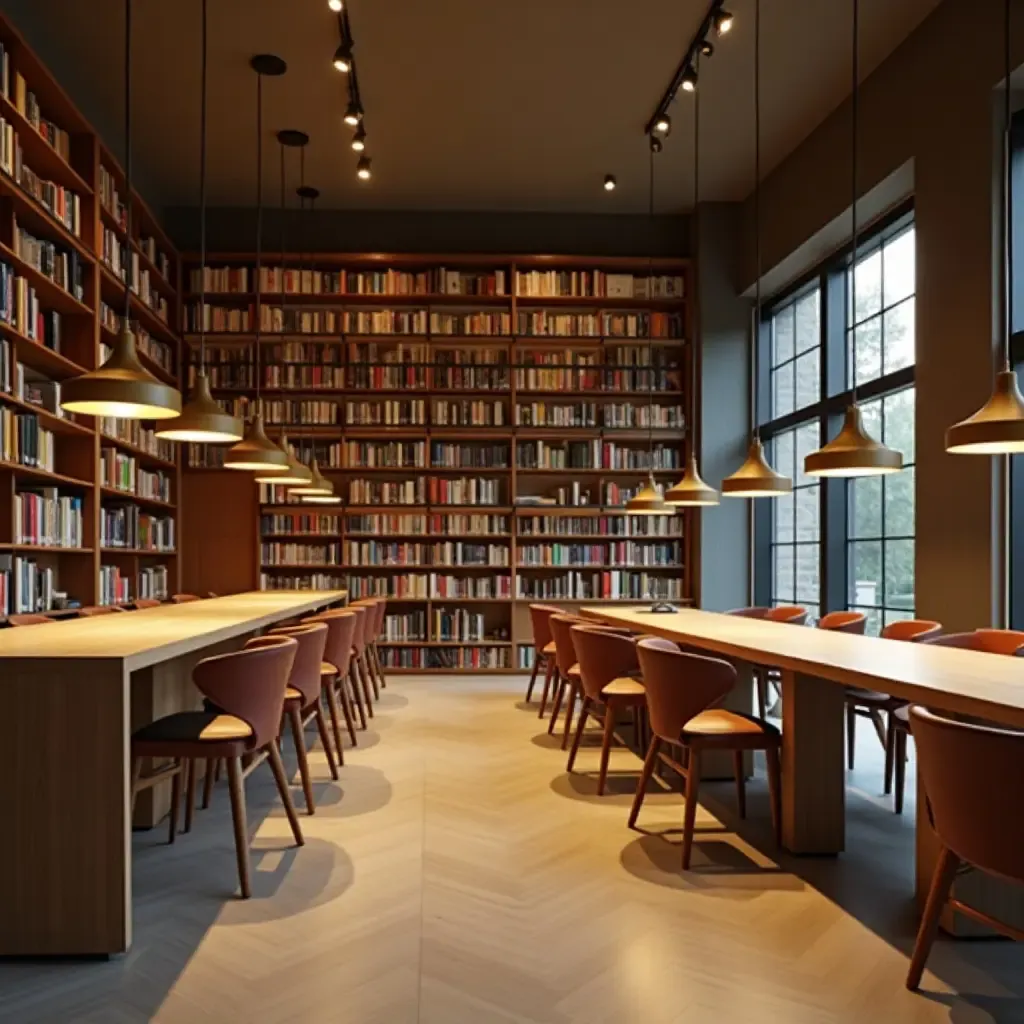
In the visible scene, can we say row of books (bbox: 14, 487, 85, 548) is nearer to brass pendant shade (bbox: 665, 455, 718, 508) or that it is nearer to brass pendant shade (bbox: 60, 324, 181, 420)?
brass pendant shade (bbox: 60, 324, 181, 420)

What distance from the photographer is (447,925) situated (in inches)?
107

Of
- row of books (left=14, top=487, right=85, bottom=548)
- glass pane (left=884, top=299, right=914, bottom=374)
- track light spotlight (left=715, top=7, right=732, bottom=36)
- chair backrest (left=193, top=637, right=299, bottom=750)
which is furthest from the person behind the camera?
glass pane (left=884, top=299, right=914, bottom=374)

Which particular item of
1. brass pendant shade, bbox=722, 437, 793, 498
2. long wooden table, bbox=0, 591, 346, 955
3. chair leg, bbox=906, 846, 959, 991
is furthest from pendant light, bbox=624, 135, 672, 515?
long wooden table, bbox=0, 591, 346, 955

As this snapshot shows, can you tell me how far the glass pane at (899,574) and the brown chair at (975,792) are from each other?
4432 mm

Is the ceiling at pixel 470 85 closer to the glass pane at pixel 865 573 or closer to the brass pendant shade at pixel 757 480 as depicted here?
the brass pendant shade at pixel 757 480

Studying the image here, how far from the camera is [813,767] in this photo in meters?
3.47

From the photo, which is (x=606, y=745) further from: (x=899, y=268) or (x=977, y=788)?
(x=899, y=268)

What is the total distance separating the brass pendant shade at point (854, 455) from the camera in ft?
13.2

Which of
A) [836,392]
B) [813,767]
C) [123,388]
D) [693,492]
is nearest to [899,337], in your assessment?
[836,392]

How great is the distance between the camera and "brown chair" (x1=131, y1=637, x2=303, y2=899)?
9.64ft

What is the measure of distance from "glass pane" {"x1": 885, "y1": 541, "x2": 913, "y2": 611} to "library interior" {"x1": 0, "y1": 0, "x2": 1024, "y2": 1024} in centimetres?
4

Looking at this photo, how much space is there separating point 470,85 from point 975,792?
6.17 meters

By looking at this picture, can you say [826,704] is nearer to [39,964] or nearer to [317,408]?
[39,964]

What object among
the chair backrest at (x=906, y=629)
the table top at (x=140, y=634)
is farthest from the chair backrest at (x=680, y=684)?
the chair backrest at (x=906, y=629)
